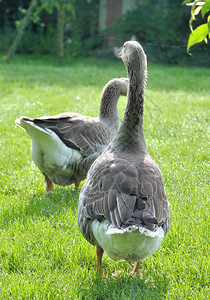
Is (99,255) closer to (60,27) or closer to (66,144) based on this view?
(66,144)

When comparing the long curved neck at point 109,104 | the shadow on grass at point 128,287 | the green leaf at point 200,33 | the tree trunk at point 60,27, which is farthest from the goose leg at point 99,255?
the tree trunk at point 60,27

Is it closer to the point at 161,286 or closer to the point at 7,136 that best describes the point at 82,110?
the point at 7,136

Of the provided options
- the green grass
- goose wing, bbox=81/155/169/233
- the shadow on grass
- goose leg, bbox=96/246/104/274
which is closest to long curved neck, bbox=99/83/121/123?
the green grass

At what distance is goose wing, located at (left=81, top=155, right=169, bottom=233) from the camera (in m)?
2.54

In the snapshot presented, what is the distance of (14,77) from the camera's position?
42.7ft

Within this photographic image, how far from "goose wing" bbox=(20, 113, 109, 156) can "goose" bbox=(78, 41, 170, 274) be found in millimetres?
1346

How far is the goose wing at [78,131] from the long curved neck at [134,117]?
4.67 feet

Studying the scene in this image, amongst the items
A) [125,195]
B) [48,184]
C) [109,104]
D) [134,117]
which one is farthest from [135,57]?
[48,184]

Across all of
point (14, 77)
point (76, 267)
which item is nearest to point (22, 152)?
point (76, 267)

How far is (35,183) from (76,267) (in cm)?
213

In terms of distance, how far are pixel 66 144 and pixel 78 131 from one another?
0.81 feet

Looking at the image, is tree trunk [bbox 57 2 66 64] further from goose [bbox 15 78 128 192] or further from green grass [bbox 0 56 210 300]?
goose [bbox 15 78 128 192]

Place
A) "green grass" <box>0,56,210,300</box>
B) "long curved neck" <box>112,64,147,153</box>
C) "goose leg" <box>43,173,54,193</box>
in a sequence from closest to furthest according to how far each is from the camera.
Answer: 1. "green grass" <box>0,56,210,300</box>
2. "long curved neck" <box>112,64,147,153</box>
3. "goose leg" <box>43,173,54,193</box>

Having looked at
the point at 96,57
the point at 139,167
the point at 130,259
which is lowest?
the point at 96,57
